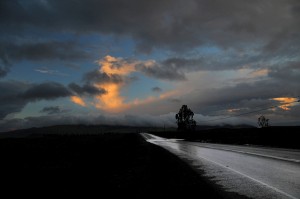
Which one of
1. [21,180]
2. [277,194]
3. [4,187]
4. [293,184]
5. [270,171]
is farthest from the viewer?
[21,180]

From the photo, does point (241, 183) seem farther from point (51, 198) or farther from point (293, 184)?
point (51, 198)

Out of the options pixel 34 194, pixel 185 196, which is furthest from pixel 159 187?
pixel 34 194

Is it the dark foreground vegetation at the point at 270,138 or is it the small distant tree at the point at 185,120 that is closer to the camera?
the dark foreground vegetation at the point at 270,138

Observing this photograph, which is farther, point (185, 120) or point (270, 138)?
point (185, 120)

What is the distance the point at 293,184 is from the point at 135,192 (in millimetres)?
5166

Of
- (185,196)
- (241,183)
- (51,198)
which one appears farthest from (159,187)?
(51,198)

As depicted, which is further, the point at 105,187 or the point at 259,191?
the point at 105,187

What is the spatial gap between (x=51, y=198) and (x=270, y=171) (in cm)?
908

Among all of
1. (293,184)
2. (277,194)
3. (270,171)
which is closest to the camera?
(277,194)

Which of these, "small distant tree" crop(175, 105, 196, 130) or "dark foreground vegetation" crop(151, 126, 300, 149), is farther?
"small distant tree" crop(175, 105, 196, 130)

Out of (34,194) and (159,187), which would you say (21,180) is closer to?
(34,194)

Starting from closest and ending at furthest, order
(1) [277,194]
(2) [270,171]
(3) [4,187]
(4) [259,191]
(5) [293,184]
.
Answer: (1) [277,194], (4) [259,191], (5) [293,184], (3) [4,187], (2) [270,171]

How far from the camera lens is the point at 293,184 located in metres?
9.88

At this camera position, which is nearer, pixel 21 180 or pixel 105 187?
pixel 105 187
